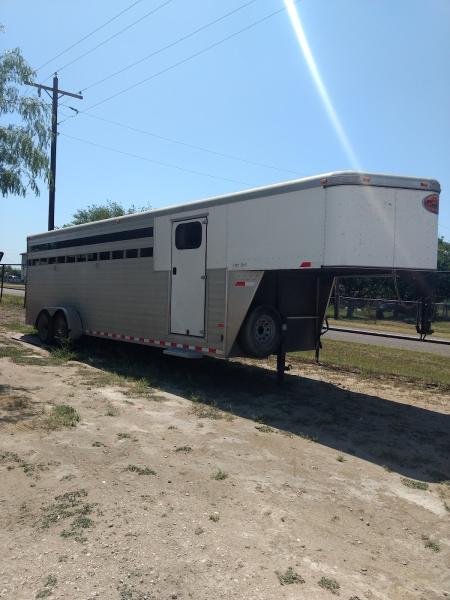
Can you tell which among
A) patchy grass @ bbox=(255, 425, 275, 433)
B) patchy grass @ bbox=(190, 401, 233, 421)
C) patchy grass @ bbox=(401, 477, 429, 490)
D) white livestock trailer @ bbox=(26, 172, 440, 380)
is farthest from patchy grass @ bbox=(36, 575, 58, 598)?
white livestock trailer @ bbox=(26, 172, 440, 380)

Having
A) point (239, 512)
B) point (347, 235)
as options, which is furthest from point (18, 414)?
point (347, 235)

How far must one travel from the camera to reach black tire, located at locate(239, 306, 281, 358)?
7805 millimetres

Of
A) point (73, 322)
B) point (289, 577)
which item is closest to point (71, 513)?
point (289, 577)

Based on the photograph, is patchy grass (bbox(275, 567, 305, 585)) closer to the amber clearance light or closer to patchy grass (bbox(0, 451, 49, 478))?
patchy grass (bbox(0, 451, 49, 478))

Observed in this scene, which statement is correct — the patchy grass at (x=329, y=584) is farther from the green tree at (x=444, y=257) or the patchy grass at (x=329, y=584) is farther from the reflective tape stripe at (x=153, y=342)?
the green tree at (x=444, y=257)

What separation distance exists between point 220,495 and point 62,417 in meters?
2.68

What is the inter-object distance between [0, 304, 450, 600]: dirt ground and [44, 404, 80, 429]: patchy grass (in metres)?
0.04

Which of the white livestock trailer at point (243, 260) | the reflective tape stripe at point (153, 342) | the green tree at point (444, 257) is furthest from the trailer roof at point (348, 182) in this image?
the green tree at point (444, 257)

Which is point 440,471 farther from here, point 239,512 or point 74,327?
point 74,327

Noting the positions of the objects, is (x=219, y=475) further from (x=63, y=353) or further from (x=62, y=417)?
(x=63, y=353)

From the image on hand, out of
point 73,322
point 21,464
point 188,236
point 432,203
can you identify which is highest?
point 432,203

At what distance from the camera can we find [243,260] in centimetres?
762

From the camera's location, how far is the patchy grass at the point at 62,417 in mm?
5902

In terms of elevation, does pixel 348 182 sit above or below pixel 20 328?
above
